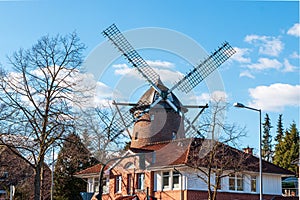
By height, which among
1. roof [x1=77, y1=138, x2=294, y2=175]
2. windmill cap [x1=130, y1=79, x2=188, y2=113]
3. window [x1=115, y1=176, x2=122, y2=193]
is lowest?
window [x1=115, y1=176, x2=122, y2=193]

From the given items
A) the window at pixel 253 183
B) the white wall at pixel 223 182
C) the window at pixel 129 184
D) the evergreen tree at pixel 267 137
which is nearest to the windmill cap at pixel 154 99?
the window at pixel 129 184

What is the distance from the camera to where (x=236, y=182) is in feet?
134

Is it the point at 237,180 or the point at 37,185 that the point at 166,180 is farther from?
the point at 37,185

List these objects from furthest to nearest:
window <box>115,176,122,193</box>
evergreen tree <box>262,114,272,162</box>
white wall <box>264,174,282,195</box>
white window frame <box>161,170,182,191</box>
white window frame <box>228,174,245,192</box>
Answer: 1. evergreen tree <box>262,114,272,162</box>
2. window <box>115,176,122,193</box>
3. white wall <box>264,174,282,195</box>
4. white window frame <box>228,174,245,192</box>
5. white window frame <box>161,170,182,191</box>

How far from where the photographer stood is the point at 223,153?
1367 inches

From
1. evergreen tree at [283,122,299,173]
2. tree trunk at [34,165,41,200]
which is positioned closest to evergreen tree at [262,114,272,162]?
evergreen tree at [283,122,299,173]

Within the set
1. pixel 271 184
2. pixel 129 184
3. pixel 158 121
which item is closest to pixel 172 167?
pixel 129 184

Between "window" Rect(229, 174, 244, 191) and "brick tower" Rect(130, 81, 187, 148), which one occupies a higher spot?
"brick tower" Rect(130, 81, 187, 148)

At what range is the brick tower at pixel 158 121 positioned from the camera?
48.5 meters

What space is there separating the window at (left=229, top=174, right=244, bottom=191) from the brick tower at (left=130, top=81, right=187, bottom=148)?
360 inches

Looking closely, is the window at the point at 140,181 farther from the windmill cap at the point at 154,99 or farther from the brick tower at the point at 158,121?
the windmill cap at the point at 154,99

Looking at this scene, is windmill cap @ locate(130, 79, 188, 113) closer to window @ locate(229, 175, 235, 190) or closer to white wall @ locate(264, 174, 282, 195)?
window @ locate(229, 175, 235, 190)

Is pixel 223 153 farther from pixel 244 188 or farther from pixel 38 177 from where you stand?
pixel 38 177

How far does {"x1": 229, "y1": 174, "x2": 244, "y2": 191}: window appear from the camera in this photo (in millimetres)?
40412
